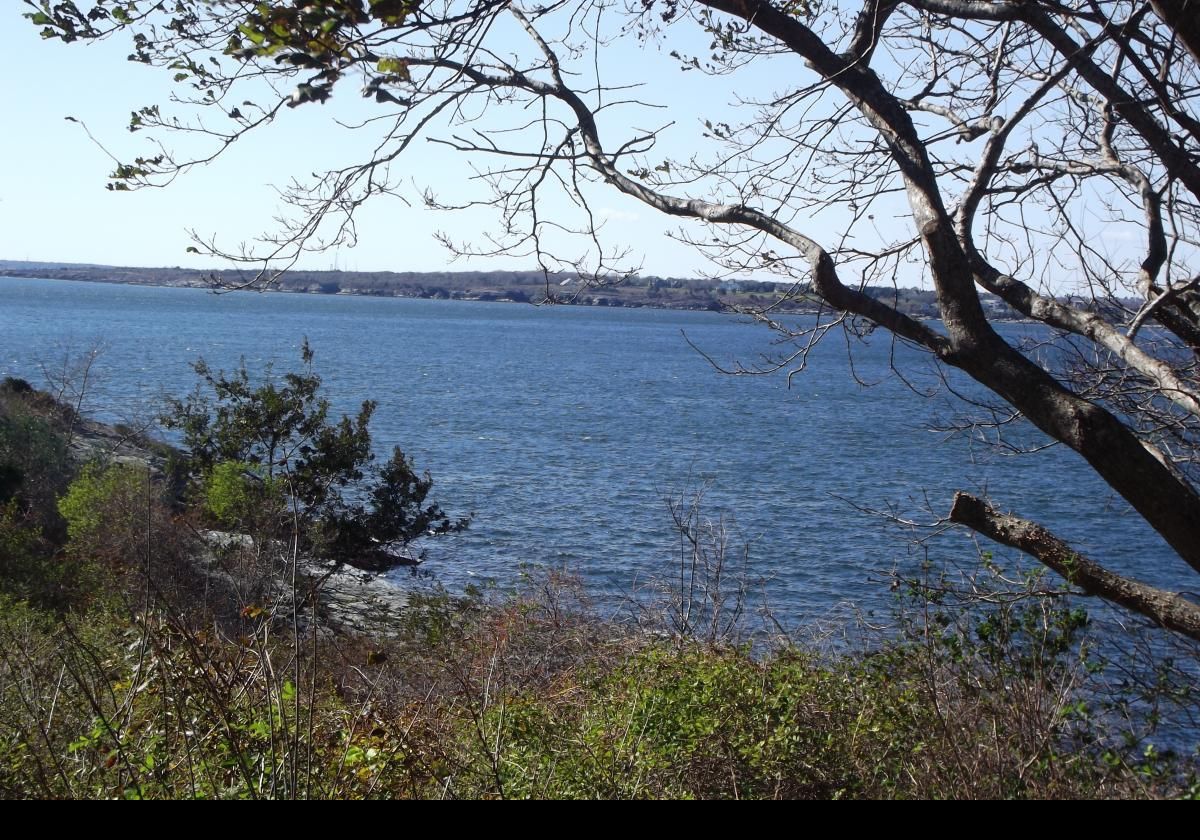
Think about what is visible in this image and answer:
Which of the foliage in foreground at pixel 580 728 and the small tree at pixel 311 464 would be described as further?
the small tree at pixel 311 464

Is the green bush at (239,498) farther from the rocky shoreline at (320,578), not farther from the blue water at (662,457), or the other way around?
the blue water at (662,457)

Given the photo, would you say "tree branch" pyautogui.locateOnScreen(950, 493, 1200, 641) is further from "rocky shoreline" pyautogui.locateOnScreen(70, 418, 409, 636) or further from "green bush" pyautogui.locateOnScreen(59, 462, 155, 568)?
"green bush" pyautogui.locateOnScreen(59, 462, 155, 568)

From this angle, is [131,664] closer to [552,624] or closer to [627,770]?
[627,770]

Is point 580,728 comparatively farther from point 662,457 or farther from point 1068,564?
point 662,457

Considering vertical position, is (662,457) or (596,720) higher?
(596,720)

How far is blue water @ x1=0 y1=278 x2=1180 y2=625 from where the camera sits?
2008cm

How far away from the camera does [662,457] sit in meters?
38.4

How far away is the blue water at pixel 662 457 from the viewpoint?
20078 mm

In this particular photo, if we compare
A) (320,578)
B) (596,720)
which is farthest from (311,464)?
(596,720)

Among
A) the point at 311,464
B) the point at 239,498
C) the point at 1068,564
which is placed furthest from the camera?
the point at 311,464

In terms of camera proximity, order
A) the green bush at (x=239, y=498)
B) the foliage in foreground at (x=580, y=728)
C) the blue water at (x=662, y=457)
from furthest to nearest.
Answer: the blue water at (x=662, y=457) < the green bush at (x=239, y=498) < the foliage in foreground at (x=580, y=728)

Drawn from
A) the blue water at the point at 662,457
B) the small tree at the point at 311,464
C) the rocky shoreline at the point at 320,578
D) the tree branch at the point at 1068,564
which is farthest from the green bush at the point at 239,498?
the tree branch at the point at 1068,564

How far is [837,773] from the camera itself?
5.67m
